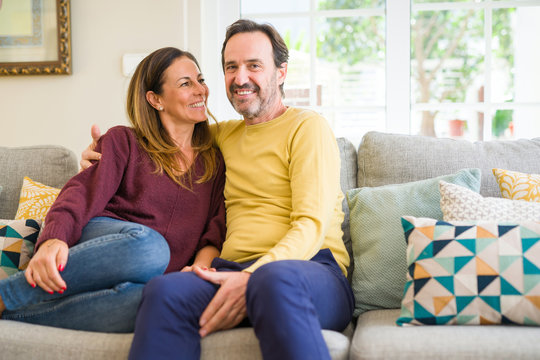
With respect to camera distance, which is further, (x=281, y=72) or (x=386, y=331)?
(x=281, y=72)

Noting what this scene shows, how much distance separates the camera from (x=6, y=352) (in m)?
1.35

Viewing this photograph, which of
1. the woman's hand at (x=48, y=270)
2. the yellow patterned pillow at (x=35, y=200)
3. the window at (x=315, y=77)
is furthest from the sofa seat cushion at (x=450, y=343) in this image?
the window at (x=315, y=77)

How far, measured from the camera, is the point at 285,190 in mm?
1607

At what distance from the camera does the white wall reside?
2514mm

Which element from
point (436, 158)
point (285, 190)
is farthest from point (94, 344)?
point (436, 158)

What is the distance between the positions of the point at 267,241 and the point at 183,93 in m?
0.58

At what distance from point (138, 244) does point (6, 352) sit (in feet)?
1.34

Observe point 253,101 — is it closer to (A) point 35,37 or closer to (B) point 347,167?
(B) point 347,167

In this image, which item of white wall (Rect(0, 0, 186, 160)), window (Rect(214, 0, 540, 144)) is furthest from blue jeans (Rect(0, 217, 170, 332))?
window (Rect(214, 0, 540, 144))

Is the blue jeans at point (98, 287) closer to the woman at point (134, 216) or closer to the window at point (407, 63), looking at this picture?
the woman at point (134, 216)

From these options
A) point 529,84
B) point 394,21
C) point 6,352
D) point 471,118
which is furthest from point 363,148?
point 471,118

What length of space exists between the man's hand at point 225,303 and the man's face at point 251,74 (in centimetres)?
56

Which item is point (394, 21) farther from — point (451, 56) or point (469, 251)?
point (451, 56)

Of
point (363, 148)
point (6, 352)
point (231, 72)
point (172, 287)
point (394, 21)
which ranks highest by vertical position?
point (394, 21)
